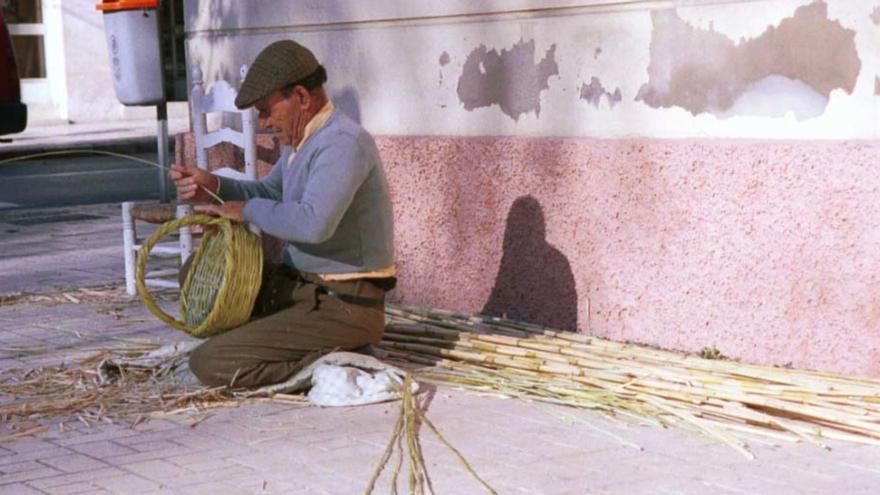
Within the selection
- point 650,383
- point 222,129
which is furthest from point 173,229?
point 222,129

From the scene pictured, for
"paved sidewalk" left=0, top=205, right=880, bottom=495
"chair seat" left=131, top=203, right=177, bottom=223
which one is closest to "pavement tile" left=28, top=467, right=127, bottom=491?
"paved sidewalk" left=0, top=205, right=880, bottom=495

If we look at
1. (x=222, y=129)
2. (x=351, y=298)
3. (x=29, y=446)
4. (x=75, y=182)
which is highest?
(x=222, y=129)

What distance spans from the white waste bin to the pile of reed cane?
12.0 feet

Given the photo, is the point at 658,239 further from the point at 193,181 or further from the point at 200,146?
the point at 200,146

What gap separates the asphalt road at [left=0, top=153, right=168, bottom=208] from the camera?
13555 mm

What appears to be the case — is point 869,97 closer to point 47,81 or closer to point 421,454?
point 421,454

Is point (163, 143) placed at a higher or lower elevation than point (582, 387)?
higher

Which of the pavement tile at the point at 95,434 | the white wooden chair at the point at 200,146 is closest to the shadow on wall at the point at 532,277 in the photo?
the white wooden chair at the point at 200,146

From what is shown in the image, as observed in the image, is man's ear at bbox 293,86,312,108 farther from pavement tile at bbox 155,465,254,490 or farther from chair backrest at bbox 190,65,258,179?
chair backrest at bbox 190,65,258,179

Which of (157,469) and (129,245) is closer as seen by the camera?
(157,469)

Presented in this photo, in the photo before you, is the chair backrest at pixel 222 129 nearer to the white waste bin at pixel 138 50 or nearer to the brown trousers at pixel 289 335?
the white waste bin at pixel 138 50

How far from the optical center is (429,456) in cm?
498

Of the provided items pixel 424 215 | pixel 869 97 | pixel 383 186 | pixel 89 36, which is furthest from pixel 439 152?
pixel 89 36

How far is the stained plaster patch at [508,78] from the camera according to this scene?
282 inches
